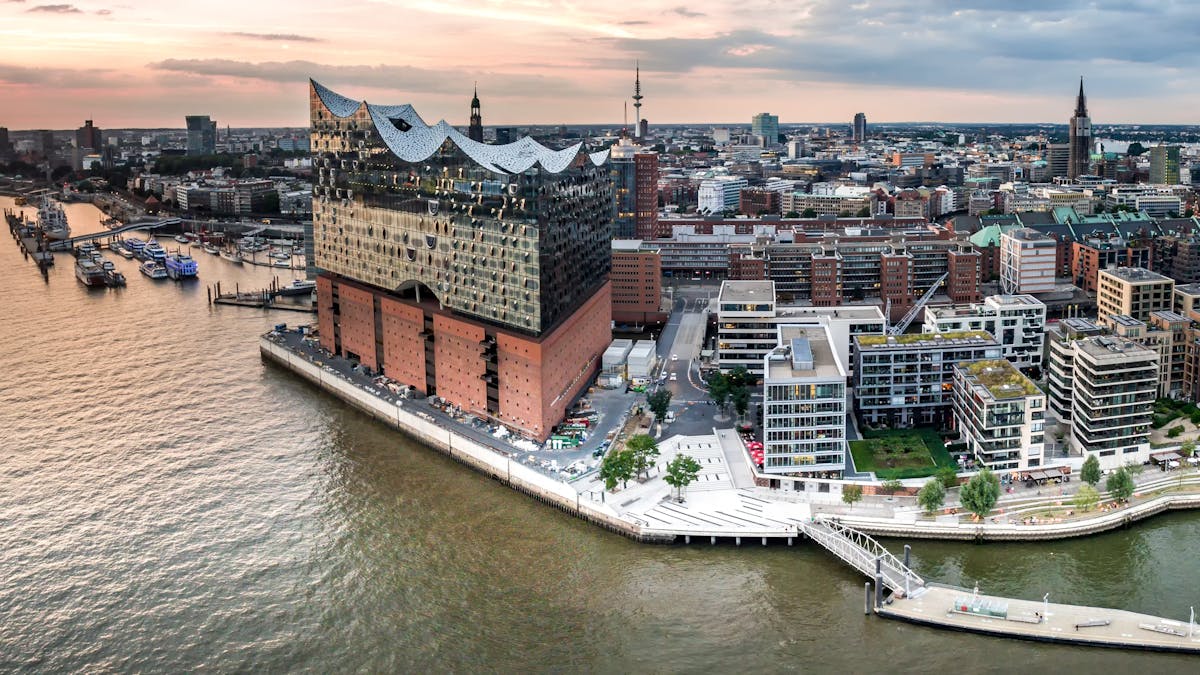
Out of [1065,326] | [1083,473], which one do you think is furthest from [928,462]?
[1065,326]

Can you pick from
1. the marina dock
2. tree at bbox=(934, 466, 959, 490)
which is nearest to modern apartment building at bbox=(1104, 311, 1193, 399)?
tree at bbox=(934, 466, 959, 490)

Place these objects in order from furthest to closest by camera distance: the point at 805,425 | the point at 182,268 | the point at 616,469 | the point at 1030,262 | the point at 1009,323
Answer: the point at 182,268 < the point at 1030,262 < the point at 1009,323 < the point at 805,425 < the point at 616,469

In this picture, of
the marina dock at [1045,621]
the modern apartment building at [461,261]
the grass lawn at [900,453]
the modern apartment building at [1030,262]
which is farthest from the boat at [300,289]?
the marina dock at [1045,621]

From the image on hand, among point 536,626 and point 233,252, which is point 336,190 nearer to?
point 536,626

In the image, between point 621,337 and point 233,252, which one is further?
point 233,252

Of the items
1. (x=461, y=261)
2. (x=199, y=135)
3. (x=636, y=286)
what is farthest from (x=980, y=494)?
(x=199, y=135)

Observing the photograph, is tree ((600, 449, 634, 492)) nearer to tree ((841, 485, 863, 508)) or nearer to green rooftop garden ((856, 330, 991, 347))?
tree ((841, 485, 863, 508))

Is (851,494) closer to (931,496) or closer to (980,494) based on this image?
(931,496)
